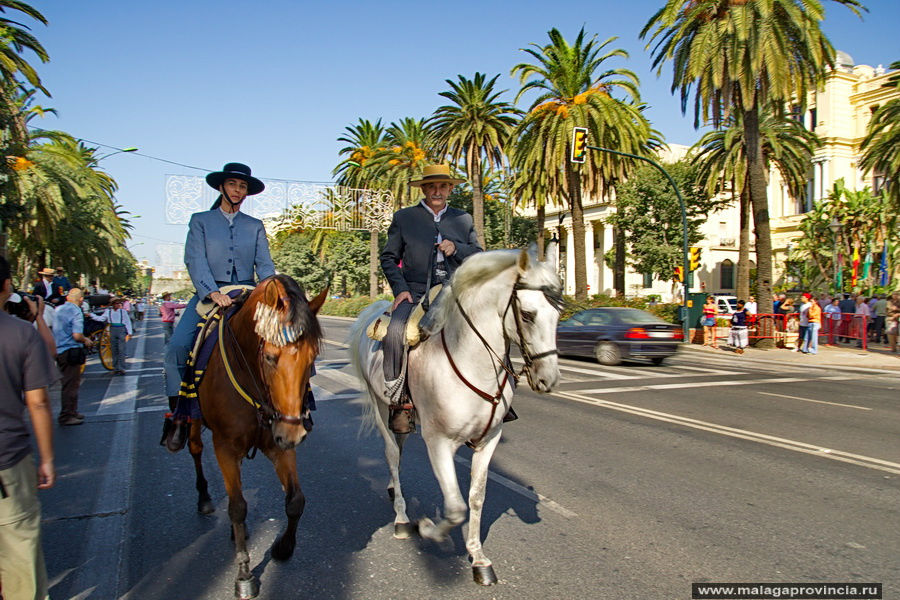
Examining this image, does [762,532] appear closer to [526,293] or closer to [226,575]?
[526,293]

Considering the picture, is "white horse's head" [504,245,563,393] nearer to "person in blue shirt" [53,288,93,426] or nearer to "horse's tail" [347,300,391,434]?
"horse's tail" [347,300,391,434]

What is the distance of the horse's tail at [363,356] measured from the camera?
5.48 m

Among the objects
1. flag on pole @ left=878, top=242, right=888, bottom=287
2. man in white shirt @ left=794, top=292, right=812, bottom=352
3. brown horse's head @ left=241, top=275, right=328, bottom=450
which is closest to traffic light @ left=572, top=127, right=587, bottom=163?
man in white shirt @ left=794, top=292, right=812, bottom=352

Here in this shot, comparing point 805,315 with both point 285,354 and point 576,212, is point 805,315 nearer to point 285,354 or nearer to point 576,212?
point 576,212

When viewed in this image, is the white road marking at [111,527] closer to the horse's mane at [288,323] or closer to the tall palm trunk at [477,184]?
the horse's mane at [288,323]

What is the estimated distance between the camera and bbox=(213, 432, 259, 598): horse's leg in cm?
366

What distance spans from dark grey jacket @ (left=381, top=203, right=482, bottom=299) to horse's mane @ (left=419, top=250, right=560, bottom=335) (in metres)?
0.93

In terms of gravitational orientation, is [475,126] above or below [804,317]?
above

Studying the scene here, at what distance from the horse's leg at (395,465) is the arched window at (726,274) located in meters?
58.0

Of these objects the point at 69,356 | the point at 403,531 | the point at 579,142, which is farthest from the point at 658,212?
the point at 403,531

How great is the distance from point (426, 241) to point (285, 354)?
1916 mm

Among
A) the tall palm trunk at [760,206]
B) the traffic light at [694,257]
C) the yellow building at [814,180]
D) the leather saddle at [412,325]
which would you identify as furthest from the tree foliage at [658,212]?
the leather saddle at [412,325]

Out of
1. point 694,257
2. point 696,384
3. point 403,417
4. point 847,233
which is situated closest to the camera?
point 403,417

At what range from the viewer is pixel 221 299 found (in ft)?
14.3
